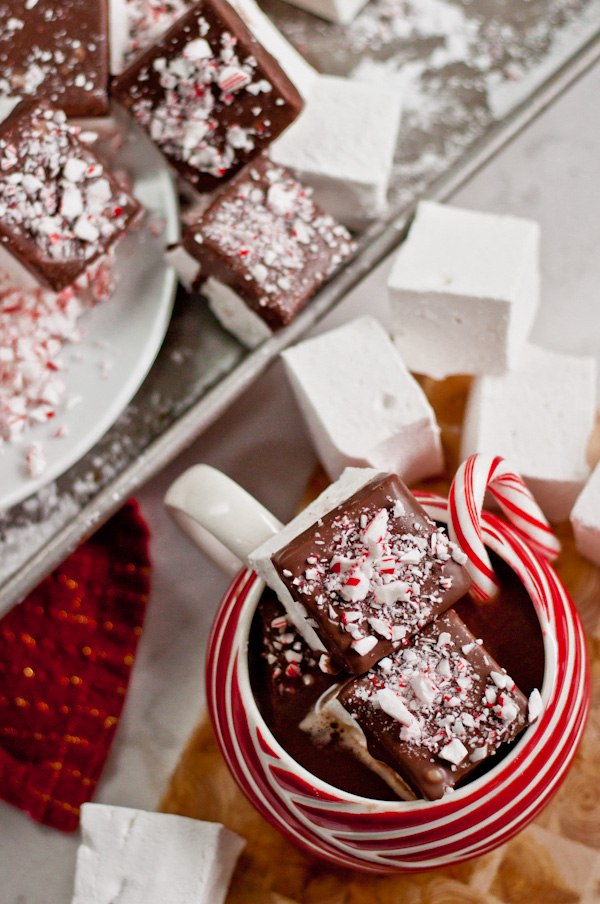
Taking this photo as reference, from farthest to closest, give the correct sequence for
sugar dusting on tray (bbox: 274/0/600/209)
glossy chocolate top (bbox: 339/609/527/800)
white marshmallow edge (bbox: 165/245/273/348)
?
sugar dusting on tray (bbox: 274/0/600/209) → white marshmallow edge (bbox: 165/245/273/348) → glossy chocolate top (bbox: 339/609/527/800)

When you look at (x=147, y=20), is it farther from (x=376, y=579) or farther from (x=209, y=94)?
(x=376, y=579)

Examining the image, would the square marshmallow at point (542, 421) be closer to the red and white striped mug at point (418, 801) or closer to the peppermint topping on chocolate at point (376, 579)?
the red and white striped mug at point (418, 801)

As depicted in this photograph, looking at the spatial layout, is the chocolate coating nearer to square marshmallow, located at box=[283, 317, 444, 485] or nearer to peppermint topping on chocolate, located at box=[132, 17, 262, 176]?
square marshmallow, located at box=[283, 317, 444, 485]

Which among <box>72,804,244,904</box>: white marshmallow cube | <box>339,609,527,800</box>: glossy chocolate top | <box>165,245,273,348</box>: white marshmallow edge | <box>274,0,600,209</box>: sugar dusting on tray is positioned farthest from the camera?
<box>274,0,600,209</box>: sugar dusting on tray

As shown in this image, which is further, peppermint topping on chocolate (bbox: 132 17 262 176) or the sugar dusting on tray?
the sugar dusting on tray

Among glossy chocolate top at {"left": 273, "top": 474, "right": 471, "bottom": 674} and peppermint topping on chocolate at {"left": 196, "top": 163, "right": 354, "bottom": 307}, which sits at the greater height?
peppermint topping on chocolate at {"left": 196, "top": 163, "right": 354, "bottom": 307}

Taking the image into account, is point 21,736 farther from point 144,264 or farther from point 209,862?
point 144,264

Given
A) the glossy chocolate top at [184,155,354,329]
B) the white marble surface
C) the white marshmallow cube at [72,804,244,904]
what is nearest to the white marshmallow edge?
the glossy chocolate top at [184,155,354,329]
